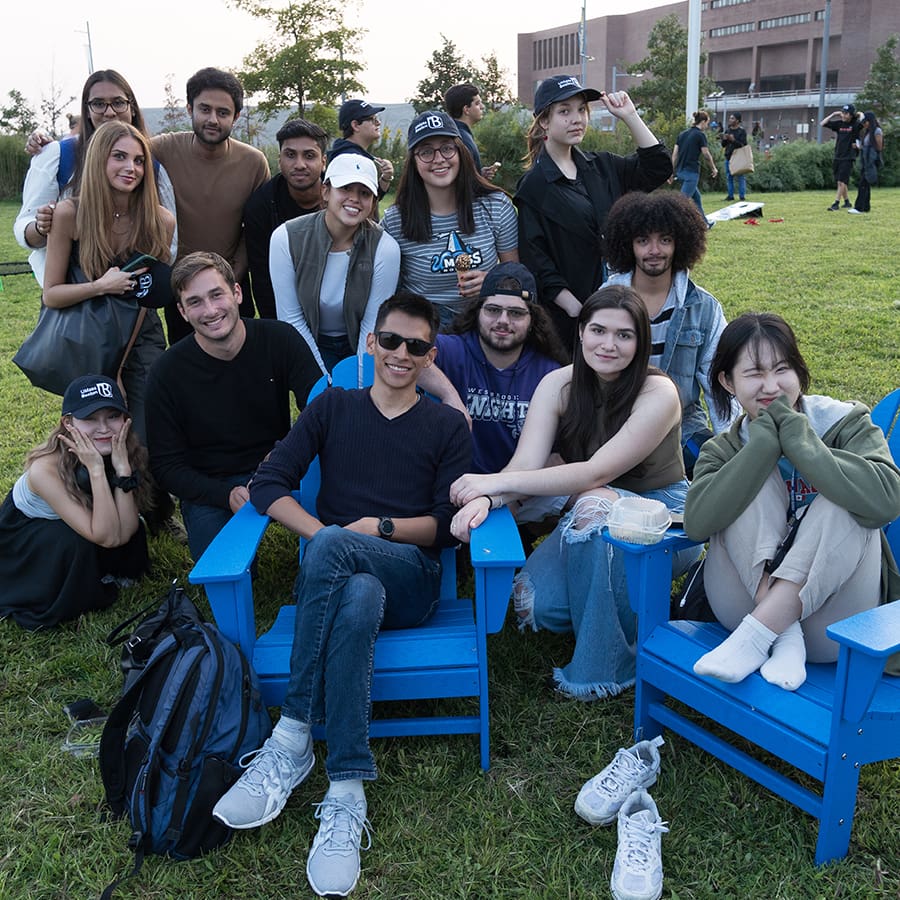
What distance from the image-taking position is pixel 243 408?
342 cm

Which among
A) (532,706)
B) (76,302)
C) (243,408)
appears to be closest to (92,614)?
(243,408)

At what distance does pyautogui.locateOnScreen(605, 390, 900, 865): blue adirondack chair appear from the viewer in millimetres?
1938

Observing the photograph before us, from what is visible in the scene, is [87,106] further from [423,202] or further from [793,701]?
[793,701]

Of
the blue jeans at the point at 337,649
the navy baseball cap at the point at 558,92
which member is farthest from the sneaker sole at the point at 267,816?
the navy baseball cap at the point at 558,92

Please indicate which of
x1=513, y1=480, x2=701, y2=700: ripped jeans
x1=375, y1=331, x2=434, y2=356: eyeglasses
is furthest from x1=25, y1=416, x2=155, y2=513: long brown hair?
x1=513, y1=480, x2=701, y2=700: ripped jeans

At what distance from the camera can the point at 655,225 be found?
3336mm

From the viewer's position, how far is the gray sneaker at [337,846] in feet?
6.96

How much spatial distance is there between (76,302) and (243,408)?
33.6 inches

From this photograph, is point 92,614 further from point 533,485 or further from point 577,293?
point 577,293

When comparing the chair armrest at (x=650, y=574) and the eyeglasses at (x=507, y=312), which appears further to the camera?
the eyeglasses at (x=507, y=312)

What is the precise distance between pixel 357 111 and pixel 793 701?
405 cm

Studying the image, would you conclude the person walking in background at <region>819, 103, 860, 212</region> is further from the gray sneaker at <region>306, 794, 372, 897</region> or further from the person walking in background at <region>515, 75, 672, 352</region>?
the gray sneaker at <region>306, 794, 372, 897</region>

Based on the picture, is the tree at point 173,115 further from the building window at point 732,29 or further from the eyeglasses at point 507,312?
the building window at point 732,29

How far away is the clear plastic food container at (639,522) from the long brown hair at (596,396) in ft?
1.73
